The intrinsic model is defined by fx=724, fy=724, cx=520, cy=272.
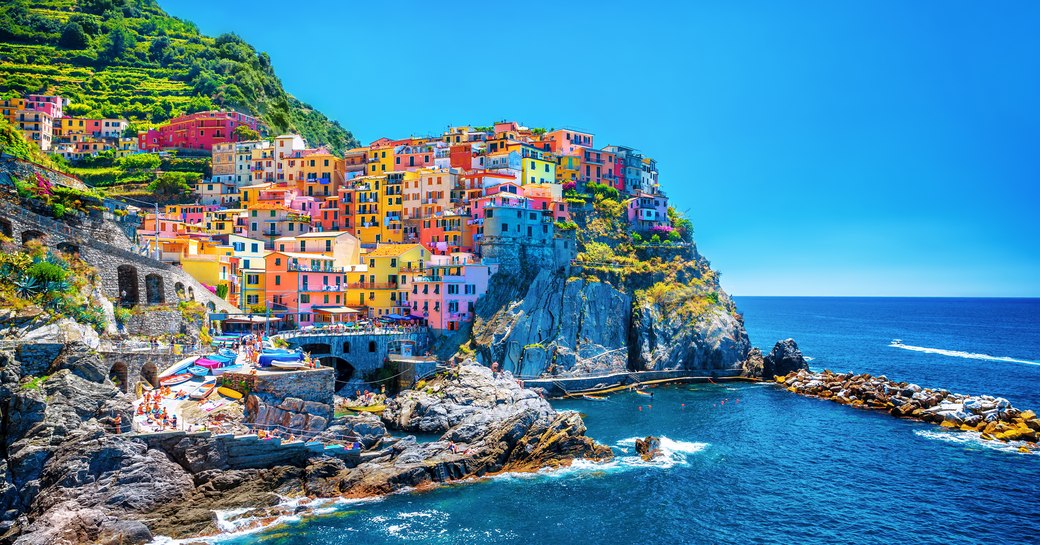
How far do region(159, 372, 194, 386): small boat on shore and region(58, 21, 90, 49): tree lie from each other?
13470 centimetres

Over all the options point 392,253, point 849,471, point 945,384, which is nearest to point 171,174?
point 392,253

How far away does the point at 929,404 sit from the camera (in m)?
63.6

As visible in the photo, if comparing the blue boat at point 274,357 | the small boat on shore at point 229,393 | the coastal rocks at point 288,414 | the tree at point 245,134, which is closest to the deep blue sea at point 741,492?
the coastal rocks at point 288,414

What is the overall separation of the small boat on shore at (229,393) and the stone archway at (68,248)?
46.8 feet

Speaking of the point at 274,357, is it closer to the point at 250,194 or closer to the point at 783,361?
the point at 250,194

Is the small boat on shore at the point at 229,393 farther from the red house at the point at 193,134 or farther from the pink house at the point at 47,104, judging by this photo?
the pink house at the point at 47,104

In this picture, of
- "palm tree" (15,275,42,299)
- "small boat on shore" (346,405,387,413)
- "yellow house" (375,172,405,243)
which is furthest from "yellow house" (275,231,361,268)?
"palm tree" (15,275,42,299)

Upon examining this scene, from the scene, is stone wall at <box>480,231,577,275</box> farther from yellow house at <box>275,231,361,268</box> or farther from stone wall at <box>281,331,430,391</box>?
yellow house at <box>275,231,361,268</box>

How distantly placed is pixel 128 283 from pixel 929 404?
216 feet

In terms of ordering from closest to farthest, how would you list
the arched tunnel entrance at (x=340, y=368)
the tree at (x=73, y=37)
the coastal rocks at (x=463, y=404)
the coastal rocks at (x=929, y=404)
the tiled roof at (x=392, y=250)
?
the coastal rocks at (x=463, y=404), the coastal rocks at (x=929, y=404), the arched tunnel entrance at (x=340, y=368), the tiled roof at (x=392, y=250), the tree at (x=73, y=37)

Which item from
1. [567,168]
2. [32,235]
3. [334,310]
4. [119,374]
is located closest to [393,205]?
[334,310]

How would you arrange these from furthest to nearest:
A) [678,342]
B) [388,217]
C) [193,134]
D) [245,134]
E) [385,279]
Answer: [193,134] < [245,134] < [388,217] < [678,342] < [385,279]

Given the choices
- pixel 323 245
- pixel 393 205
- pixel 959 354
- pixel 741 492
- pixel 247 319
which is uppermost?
pixel 393 205

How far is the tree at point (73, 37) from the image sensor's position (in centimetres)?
14575
